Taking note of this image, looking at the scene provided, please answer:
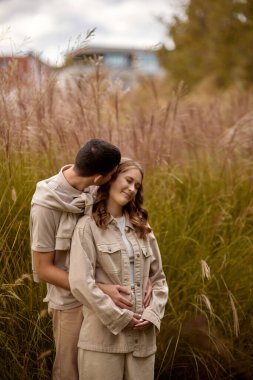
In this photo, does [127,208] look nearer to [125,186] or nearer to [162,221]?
Result: [125,186]

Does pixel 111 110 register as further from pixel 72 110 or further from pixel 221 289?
pixel 221 289

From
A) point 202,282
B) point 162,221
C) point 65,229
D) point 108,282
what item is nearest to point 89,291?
point 108,282

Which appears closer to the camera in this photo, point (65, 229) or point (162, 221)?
point (65, 229)

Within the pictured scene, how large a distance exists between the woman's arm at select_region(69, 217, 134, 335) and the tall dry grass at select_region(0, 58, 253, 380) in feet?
1.11

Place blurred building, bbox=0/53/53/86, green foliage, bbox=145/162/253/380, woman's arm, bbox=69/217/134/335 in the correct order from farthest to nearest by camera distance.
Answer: blurred building, bbox=0/53/53/86
green foliage, bbox=145/162/253/380
woman's arm, bbox=69/217/134/335

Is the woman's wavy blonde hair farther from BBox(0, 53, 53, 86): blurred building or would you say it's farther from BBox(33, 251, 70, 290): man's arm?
BBox(0, 53, 53, 86): blurred building

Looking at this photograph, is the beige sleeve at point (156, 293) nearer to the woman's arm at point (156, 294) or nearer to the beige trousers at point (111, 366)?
the woman's arm at point (156, 294)

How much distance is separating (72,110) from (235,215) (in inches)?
56.3

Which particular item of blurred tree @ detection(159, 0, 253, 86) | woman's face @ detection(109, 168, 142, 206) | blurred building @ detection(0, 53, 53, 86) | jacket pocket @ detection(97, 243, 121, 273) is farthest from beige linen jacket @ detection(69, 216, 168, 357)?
blurred tree @ detection(159, 0, 253, 86)

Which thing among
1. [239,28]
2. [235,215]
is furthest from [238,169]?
[239,28]

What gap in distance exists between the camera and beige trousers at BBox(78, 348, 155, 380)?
260 cm

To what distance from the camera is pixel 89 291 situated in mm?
2521

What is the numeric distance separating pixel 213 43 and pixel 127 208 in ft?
38.8

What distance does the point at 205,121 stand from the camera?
543 cm
